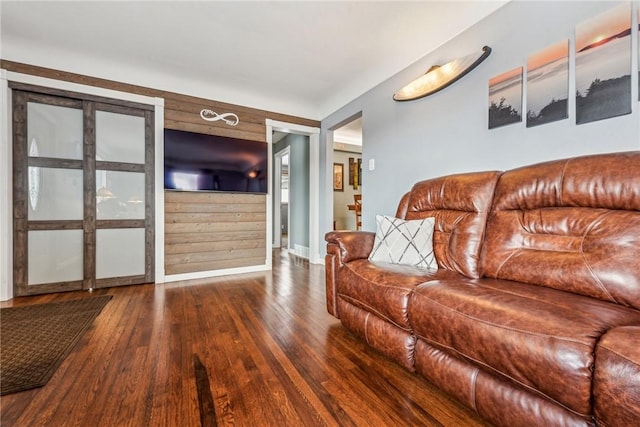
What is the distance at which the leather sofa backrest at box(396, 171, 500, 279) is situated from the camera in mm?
1605

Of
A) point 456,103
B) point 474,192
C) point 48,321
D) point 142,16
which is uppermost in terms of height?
point 142,16

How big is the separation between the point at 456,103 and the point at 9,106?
13.7ft

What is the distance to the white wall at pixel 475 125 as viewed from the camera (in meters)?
1.52

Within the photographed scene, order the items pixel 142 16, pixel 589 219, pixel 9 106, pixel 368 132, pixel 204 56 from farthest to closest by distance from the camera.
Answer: pixel 368 132
pixel 204 56
pixel 9 106
pixel 142 16
pixel 589 219

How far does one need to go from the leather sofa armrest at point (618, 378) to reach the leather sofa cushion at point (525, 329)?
2 centimetres

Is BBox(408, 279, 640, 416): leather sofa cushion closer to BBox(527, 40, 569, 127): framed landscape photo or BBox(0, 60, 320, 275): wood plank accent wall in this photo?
BBox(527, 40, 569, 127): framed landscape photo

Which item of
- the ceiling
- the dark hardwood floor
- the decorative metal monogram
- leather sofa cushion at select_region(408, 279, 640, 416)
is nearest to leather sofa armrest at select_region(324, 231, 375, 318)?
the dark hardwood floor

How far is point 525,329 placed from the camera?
857 mm

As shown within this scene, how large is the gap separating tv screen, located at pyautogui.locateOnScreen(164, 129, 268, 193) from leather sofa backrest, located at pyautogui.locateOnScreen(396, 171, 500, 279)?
2456mm

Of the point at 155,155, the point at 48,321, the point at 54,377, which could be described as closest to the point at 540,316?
the point at 54,377

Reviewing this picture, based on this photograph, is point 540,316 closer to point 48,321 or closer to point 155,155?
point 48,321

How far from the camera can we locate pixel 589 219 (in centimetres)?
125

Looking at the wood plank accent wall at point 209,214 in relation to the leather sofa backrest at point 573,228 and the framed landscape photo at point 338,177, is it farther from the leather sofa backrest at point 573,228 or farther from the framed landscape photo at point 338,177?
the leather sofa backrest at point 573,228

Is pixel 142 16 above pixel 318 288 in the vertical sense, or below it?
above
